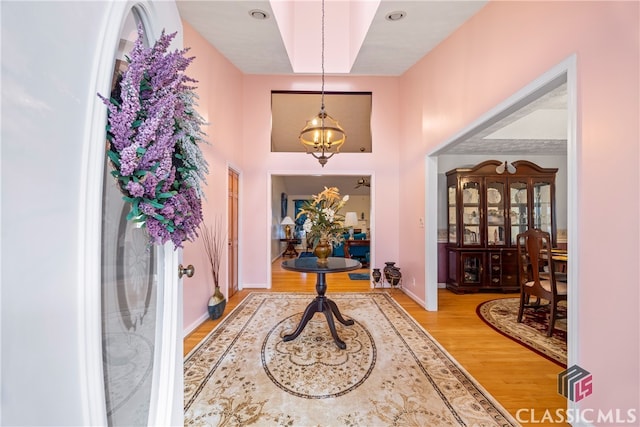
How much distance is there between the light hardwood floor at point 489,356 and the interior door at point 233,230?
0.88 feet

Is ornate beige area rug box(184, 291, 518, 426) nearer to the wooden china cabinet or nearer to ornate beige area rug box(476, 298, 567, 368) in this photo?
ornate beige area rug box(476, 298, 567, 368)

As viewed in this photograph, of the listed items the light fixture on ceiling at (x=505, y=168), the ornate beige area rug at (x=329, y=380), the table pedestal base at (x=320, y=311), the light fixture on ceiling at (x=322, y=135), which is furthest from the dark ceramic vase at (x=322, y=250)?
the light fixture on ceiling at (x=505, y=168)

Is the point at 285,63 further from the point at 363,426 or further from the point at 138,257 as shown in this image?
the point at 363,426

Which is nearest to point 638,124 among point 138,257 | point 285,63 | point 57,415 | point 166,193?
point 166,193

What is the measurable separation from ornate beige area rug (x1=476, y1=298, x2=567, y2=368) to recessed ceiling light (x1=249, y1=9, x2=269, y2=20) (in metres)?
4.20

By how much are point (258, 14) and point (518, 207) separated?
482 centimetres

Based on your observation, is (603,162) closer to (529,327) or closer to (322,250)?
(322,250)

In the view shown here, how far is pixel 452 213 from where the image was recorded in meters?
4.83

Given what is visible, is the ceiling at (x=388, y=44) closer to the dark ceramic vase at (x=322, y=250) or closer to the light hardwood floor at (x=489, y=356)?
the dark ceramic vase at (x=322, y=250)

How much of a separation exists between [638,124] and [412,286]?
3.25 metres

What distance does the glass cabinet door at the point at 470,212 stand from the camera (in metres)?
4.66

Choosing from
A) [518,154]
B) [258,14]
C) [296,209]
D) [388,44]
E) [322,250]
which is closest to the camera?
[322,250]

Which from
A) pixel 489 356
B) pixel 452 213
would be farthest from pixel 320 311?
pixel 452 213

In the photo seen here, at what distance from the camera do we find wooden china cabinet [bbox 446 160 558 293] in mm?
4586
